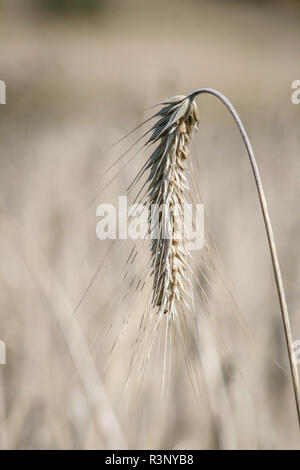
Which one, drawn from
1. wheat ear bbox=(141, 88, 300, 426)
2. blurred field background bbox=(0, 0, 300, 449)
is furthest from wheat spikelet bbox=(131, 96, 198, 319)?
blurred field background bbox=(0, 0, 300, 449)

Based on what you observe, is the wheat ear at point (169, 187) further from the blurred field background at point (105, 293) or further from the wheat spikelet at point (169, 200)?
the blurred field background at point (105, 293)

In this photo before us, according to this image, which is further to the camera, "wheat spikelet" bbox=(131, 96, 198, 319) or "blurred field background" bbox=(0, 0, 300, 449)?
"blurred field background" bbox=(0, 0, 300, 449)

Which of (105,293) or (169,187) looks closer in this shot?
(169,187)

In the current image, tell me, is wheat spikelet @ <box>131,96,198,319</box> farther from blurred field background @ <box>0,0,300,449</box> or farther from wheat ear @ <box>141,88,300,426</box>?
blurred field background @ <box>0,0,300,449</box>

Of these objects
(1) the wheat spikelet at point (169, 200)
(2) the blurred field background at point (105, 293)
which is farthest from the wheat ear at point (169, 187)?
(2) the blurred field background at point (105, 293)

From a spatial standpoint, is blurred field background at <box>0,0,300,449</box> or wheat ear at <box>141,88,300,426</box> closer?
wheat ear at <box>141,88,300,426</box>

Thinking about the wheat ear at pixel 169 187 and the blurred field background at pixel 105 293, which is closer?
the wheat ear at pixel 169 187

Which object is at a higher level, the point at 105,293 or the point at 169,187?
the point at 169,187

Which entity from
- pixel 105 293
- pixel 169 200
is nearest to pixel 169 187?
pixel 169 200

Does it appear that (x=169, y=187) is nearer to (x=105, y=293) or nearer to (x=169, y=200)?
(x=169, y=200)
